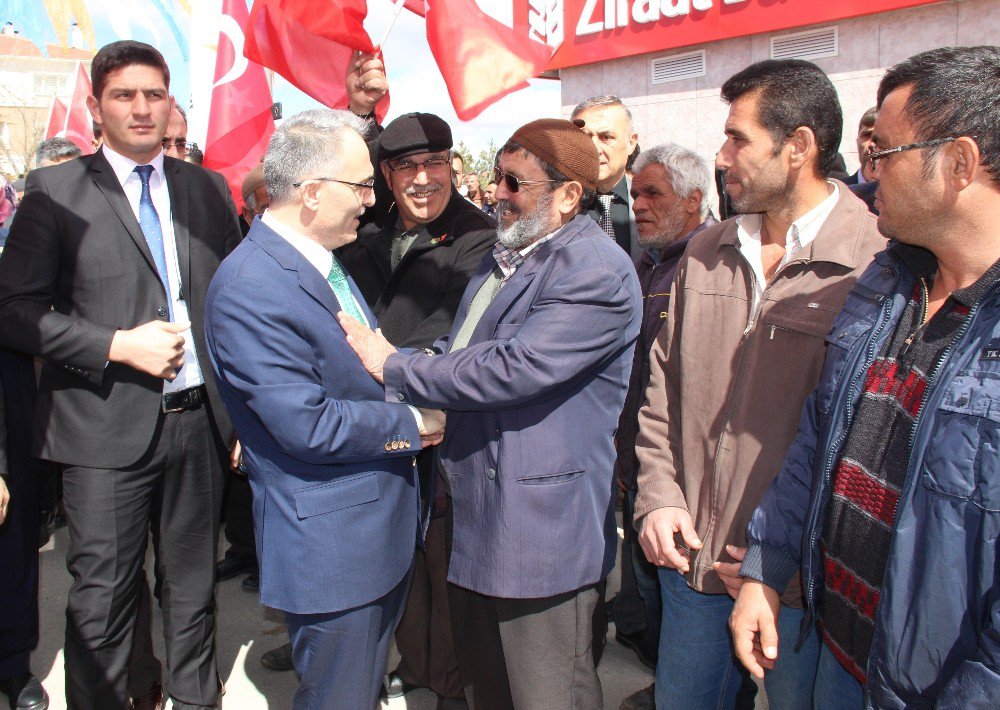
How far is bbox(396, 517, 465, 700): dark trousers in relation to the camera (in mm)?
2969

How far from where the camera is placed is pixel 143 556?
9.25 ft

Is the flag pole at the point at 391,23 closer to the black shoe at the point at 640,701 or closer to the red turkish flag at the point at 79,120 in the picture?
the black shoe at the point at 640,701

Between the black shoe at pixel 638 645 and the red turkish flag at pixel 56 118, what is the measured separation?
870cm

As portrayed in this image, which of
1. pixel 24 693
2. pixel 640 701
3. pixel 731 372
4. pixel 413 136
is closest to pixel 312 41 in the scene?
pixel 413 136

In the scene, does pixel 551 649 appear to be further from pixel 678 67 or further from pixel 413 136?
pixel 678 67

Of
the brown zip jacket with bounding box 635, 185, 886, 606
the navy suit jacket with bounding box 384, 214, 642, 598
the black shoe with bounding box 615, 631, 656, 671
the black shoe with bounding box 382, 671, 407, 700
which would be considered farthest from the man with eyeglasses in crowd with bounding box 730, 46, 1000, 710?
Answer: the black shoe with bounding box 382, 671, 407, 700

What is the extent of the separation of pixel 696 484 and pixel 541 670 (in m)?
0.69

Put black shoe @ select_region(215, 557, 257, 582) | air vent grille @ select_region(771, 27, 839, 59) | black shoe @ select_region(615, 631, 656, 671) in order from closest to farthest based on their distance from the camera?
black shoe @ select_region(615, 631, 656, 671), black shoe @ select_region(215, 557, 257, 582), air vent grille @ select_region(771, 27, 839, 59)

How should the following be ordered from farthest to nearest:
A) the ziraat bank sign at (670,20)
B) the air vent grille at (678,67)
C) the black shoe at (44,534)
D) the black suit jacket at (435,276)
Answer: the air vent grille at (678,67) < the ziraat bank sign at (670,20) < the black shoe at (44,534) < the black suit jacket at (435,276)

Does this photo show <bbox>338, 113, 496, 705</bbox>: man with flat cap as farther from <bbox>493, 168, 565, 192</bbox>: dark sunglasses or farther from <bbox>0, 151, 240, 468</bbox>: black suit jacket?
<bbox>0, 151, 240, 468</bbox>: black suit jacket

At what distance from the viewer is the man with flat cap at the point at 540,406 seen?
2.10 m

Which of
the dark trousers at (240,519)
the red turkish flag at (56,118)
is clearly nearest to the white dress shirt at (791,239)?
the dark trousers at (240,519)

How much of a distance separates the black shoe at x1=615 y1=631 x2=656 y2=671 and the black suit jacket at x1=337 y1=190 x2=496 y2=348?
5.47 ft

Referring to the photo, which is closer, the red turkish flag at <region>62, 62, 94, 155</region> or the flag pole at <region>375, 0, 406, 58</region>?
the flag pole at <region>375, 0, 406, 58</region>
